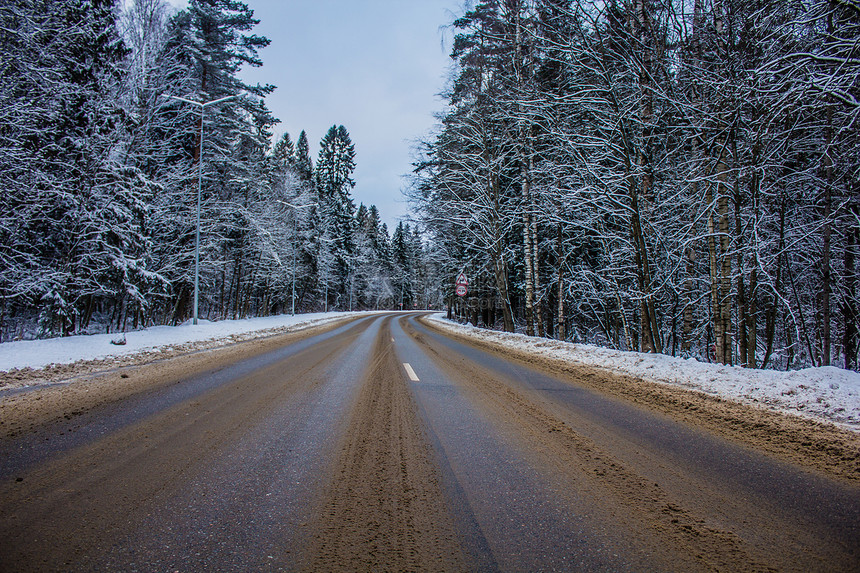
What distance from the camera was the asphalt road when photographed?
1.64 meters

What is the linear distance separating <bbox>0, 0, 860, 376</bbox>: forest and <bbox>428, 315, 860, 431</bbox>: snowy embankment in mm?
1899

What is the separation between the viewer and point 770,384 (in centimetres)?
466

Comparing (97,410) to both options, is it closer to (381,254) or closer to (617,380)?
(617,380)

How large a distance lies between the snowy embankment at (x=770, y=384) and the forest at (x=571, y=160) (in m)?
1.90

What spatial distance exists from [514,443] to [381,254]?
204 feet

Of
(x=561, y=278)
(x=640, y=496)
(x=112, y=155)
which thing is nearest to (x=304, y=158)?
(x=112, y=155)

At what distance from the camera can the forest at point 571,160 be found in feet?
21.9

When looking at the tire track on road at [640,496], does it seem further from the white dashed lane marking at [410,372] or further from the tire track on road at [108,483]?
the tire track on road at [108,483]

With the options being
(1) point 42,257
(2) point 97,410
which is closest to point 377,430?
Answer: (2) point 97,410

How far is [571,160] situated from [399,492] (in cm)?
1063

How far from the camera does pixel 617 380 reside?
5.72m

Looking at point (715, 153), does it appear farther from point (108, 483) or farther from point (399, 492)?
point (108, 483)

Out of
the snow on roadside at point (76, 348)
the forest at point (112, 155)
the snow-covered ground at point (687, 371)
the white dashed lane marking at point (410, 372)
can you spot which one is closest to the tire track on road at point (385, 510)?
the white dashed lane marking at point (410, 372)

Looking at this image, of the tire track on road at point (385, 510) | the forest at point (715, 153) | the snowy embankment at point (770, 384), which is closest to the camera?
the tire track on road at point (385, 510)
